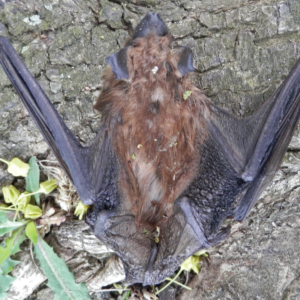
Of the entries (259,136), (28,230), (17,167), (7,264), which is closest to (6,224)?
(28,230)

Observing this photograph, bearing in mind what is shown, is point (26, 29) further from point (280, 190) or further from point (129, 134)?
point (280, 190)

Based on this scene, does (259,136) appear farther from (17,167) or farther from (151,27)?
(17,167)

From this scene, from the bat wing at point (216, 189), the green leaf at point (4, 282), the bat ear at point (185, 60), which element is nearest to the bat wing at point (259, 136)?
the bat wing at point (216, 189)

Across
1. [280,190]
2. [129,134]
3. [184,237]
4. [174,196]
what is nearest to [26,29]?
[129,134]

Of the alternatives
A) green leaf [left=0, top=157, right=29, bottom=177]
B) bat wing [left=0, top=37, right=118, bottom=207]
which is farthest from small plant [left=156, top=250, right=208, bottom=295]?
green leaf [left=0, top=157, right=29, bottom=177]

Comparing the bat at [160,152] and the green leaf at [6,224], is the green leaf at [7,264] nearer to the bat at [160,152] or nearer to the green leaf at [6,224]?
the green leaf at [6,224]

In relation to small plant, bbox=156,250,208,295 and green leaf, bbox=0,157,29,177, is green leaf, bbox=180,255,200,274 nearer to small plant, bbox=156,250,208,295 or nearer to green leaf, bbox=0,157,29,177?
small plant, bbox=156,250,208,295
